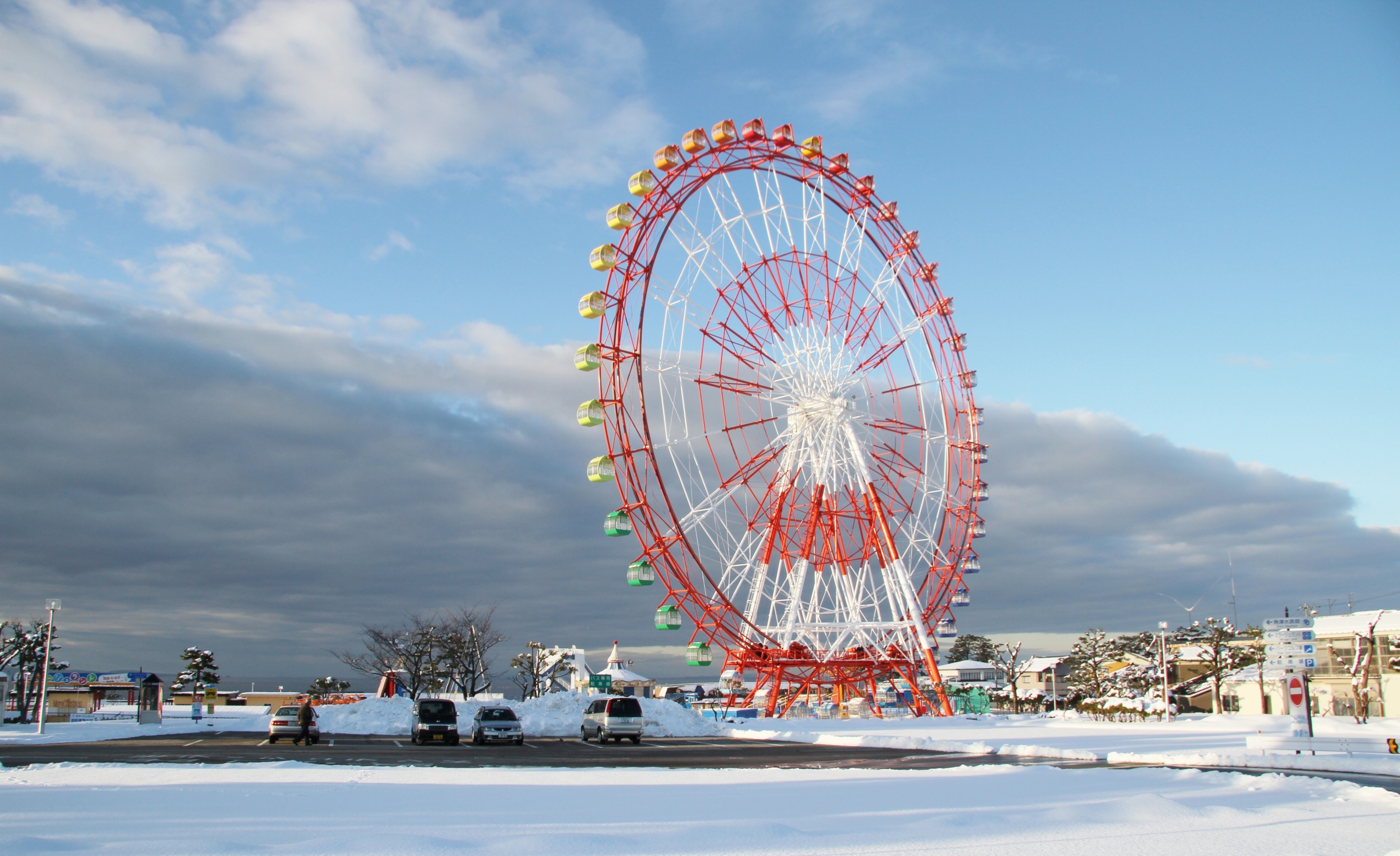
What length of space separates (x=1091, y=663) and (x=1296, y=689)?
56.5 meters

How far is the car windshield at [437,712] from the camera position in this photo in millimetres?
30156

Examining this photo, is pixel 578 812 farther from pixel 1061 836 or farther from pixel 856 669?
pixel 856 669

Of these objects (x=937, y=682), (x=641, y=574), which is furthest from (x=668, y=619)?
(x=937, y=682)

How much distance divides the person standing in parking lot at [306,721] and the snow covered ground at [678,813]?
41.2 ft

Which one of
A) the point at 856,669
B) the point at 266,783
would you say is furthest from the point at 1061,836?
the point at 856,669

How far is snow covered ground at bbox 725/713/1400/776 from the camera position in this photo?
22.3 metres

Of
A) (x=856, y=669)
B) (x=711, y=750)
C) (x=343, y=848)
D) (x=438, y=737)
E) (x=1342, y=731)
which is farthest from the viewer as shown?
(x=856, y=669)

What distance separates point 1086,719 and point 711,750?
1233 inches

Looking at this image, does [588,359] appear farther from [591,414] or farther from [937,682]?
[937,682]

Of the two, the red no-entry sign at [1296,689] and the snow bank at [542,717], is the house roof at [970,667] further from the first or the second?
the red no-entry sign at [1296,689]

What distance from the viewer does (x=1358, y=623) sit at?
62156mm

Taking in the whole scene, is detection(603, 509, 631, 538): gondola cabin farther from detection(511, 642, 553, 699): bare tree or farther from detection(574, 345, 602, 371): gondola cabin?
detection(511, 642, 553, 699): bare tree

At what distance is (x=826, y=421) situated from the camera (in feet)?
139

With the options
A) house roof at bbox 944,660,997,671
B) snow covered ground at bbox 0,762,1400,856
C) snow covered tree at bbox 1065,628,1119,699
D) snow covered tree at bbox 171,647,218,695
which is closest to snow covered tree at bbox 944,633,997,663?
house roof at bbox 944,660,997,671
